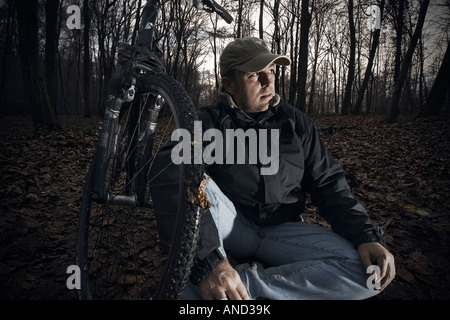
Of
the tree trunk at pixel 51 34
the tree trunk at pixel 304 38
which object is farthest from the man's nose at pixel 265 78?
the tree trunk at pixel 51 34

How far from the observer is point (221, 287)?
1050 millimetres

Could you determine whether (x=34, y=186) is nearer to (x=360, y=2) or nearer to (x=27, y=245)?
(x=27, y=245)

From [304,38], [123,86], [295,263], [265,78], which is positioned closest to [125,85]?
[123,86]

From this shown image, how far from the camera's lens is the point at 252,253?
1650 millimetres

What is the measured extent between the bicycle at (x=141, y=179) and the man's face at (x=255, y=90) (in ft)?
1.70

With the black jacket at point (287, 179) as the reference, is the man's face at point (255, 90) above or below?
above

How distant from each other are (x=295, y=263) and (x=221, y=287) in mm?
596

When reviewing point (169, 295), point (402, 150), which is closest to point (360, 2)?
point (402, 150)

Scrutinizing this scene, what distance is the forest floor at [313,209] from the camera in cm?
184

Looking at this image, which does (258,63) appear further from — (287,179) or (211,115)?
(287,179)

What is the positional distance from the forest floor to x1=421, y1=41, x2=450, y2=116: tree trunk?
4.76 metres

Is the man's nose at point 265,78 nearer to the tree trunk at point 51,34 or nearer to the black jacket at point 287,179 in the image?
the black jacket at point 287,179

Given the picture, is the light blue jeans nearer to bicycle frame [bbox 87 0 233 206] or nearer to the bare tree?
bicycle frame [bbox 87 0 233 206]

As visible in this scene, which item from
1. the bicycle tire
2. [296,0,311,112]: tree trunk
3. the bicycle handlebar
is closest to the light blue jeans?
the bicycle tire
